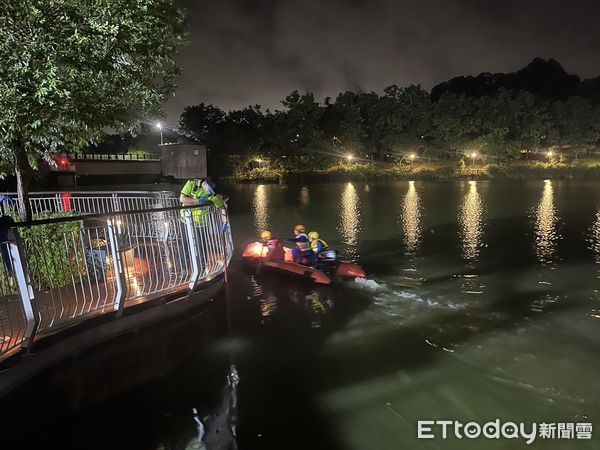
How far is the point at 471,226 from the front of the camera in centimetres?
1869

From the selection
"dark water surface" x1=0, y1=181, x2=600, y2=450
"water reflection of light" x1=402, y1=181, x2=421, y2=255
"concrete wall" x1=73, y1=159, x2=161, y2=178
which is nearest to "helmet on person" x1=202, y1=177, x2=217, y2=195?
"dark water surface" x1=0, y1=181, x2=600, y2=450

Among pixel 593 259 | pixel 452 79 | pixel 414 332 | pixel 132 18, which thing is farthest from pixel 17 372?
pixel 452 79

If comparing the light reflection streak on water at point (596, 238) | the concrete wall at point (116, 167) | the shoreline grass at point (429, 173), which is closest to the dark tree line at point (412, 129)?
the shoreline grass at point (429, 173)

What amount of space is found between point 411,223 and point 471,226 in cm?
244

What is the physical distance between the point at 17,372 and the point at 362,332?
15.6 ft

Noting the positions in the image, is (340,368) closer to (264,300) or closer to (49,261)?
(264,300)

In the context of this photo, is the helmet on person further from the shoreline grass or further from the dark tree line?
the dark tree line

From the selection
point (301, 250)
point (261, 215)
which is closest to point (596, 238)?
point (301, 250)

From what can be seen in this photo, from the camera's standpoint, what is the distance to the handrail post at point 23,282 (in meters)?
4.73

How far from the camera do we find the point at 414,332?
7.26 m

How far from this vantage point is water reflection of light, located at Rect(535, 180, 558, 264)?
44.3 feet

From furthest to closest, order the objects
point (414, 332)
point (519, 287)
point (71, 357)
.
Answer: point (519, 287) → point (414, 332) → point (71, 357)

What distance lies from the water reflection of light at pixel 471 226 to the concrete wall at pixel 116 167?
33.3 metres

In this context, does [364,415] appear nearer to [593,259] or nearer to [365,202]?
[593,259]
